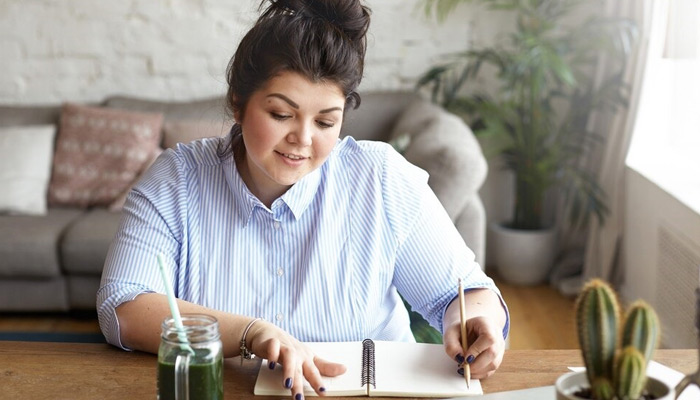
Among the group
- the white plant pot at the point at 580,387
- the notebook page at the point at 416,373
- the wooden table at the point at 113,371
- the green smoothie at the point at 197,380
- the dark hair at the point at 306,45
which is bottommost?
the wooden table at the point at 113,371

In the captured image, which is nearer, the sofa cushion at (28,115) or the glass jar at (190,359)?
the glass jar at (190,359)

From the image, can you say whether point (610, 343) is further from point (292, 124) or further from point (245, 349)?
point (292, 124)

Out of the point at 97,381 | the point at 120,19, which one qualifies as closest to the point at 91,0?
the point at 120,19

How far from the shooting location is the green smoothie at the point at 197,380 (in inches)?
42.0

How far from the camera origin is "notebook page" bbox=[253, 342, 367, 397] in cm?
121

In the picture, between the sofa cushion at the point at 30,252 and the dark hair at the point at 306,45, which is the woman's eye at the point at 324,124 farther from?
the sofa cushion at the point at 30,252

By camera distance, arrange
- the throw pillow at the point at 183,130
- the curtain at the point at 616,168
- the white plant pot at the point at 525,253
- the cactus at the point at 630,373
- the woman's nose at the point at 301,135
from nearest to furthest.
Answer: the cactus at the point at 630,373 → the woman's nose at the point at 301,135 → the curtain at the point at 616,168 → the throw pillow at the point at 183,130 → the white plant pot at the point at 525,253

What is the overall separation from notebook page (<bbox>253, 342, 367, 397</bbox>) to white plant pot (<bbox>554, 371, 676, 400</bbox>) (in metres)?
0.37

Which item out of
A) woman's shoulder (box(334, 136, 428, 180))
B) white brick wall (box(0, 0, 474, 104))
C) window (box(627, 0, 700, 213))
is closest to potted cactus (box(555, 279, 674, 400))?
woman's shoulder (box(334, 136, 428, 180))

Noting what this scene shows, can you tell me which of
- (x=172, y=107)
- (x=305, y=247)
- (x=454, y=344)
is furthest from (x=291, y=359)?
(x=172, y=107)

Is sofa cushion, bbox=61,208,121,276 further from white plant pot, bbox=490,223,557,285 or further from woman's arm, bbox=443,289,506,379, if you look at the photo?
woman's arm, bbox=443,289,506,379

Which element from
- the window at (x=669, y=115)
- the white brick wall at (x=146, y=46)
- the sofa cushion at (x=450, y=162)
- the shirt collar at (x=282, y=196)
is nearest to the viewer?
the shirt collar at (x=282, y=196)

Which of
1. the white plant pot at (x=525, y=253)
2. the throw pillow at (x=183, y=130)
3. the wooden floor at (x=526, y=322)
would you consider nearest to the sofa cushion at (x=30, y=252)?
the wooden floor at (x=526, y=322)

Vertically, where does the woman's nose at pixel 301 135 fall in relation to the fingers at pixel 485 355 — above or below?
above
